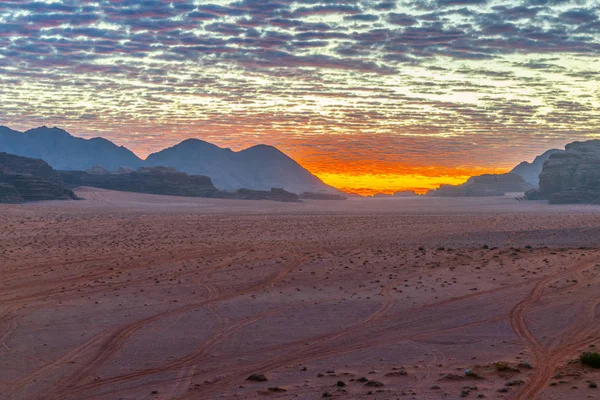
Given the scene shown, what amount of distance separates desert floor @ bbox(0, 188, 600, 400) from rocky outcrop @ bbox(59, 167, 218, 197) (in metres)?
78.6

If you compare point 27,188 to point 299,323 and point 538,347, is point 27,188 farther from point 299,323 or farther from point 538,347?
point 538,347

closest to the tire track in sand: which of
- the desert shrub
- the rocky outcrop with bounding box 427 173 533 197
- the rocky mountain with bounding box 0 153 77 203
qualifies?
the desert shrub

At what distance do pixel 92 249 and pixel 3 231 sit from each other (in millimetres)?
12365

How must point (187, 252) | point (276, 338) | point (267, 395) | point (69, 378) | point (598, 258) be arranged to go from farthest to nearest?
point (187, 252) → point (598, 258) → point (276, 338) → point (69, 378) → point (267, 395)

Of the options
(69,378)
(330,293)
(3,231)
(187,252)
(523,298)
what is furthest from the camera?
(3,231)

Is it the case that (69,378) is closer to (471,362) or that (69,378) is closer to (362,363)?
(362,363)

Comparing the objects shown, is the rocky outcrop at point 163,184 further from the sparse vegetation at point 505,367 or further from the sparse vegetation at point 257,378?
the sparse vegetation at point 505,367

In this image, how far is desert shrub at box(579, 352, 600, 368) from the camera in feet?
35.8

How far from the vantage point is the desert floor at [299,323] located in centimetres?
1075

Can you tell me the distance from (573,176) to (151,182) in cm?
7057

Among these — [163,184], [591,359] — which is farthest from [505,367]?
[163,184]

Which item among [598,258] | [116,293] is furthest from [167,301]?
[598,258]

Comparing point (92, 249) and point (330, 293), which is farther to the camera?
point (92, 249)

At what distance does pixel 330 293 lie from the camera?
61.6ft
